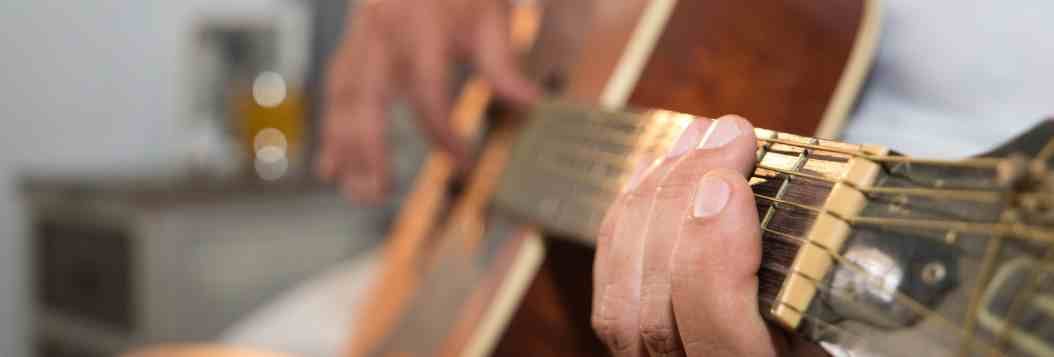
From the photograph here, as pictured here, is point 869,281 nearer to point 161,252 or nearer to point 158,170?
point 161,252

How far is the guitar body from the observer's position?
0.56 m

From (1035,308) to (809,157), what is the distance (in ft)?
0.30

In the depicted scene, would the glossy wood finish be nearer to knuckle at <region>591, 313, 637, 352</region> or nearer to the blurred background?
knuckle at <region>591, 313, 637, 352</region>

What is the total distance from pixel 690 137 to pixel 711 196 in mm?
42

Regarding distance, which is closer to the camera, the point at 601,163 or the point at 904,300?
the point at 904,300

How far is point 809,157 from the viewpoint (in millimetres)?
306

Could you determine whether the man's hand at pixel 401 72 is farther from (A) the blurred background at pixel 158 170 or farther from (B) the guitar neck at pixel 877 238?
(A) the blurred background at pixel 158 170

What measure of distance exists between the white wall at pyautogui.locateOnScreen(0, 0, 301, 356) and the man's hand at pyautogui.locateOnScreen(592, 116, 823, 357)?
5.34ft

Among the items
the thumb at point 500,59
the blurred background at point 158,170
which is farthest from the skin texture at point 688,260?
the blurred background at point 158,170

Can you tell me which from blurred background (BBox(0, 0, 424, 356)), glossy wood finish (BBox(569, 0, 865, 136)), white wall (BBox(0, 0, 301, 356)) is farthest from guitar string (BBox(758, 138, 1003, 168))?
white wall (BBox(0, 0, 301, 356))

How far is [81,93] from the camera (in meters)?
1.83

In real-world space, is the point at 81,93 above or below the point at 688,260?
below

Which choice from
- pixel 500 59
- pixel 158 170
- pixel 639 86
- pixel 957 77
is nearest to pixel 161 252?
pixel 158 170

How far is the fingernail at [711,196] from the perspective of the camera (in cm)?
30
